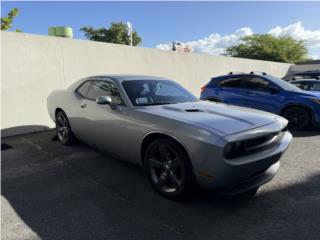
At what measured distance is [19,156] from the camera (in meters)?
4.82

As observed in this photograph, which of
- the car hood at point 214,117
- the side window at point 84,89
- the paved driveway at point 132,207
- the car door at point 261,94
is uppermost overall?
the side window at point 84,89

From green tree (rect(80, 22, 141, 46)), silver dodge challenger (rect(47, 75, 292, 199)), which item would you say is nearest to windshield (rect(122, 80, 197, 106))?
silver dodge challenger (rect(47, 75, 292, 199))

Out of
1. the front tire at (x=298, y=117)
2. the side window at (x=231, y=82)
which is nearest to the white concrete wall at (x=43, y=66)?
the side window at (x=231, y=82)

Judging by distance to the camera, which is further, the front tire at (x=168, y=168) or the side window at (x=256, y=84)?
the side window at (x=256, y=84)

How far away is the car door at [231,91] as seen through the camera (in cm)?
753

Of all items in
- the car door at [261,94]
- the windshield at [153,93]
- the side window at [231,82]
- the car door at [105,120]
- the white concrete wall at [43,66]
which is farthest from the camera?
the side window at [231,82]

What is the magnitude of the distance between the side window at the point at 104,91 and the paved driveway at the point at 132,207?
113 cm

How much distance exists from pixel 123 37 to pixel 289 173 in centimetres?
4211

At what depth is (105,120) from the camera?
3902 mm

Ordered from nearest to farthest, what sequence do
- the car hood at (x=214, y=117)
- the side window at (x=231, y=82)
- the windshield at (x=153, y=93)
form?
the car hood at (x=214, y=117) → the windshield at (x=153, y=93) → the side window at (x=231, y=82)

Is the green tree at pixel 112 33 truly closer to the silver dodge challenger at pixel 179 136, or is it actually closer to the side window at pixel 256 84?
the side window at pixel 256 84

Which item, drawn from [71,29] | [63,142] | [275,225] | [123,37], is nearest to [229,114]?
[275,225]

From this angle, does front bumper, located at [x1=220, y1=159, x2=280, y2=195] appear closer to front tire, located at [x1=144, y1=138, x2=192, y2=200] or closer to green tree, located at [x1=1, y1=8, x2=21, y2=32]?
front tire, located at [x1=144, y1=138, x2=192, y2=200]

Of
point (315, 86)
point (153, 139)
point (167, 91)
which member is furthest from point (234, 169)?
point (315, 86)
